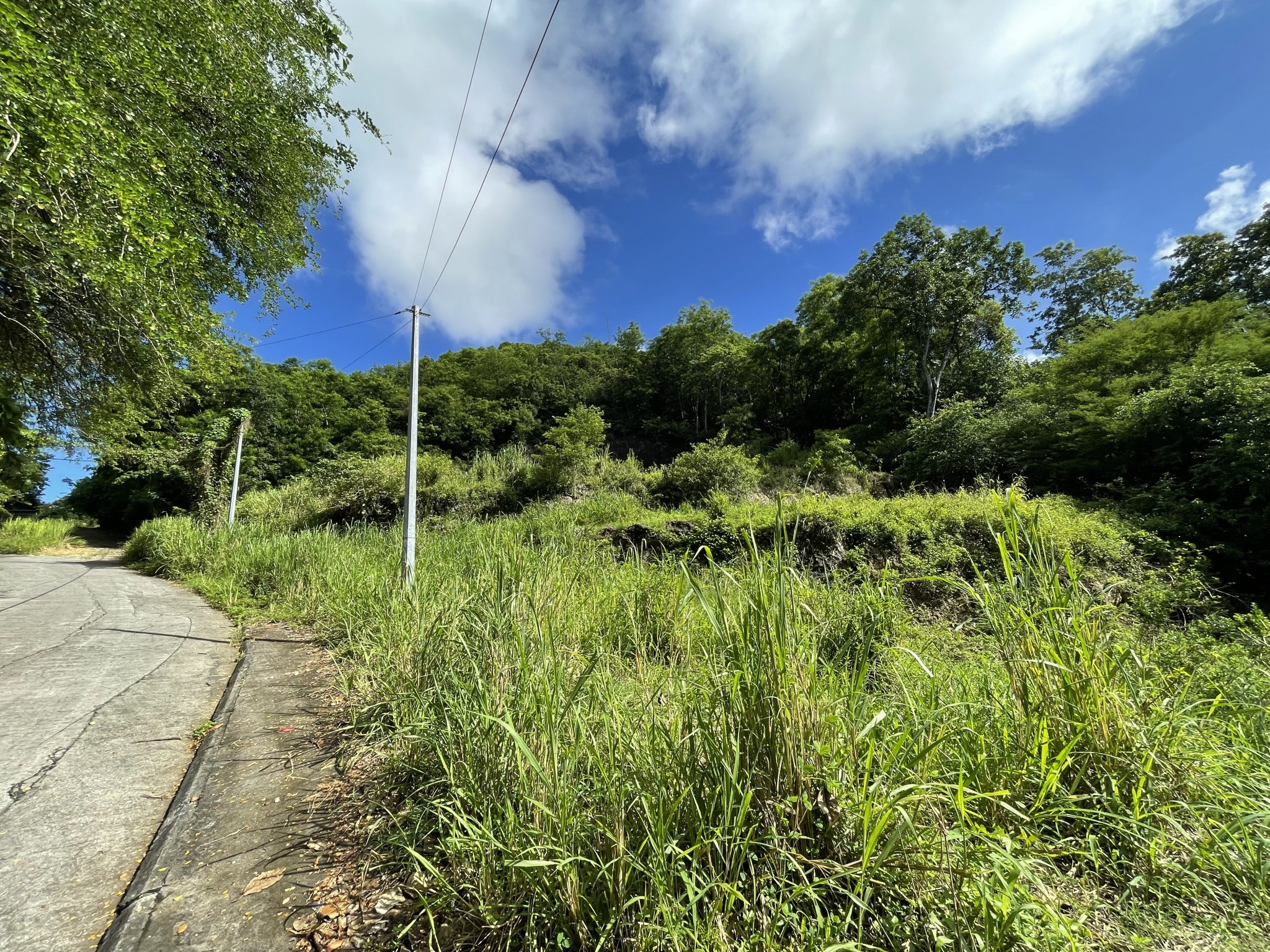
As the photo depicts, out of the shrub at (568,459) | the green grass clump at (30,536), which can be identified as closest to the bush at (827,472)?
the shrub at (568,459)

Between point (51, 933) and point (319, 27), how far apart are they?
1043 centimetres

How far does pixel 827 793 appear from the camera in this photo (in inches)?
43.2

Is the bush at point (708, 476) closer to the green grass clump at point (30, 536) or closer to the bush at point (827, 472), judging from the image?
the bush at point (827, 472)

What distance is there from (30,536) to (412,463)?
22.1 meters

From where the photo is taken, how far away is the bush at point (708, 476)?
38.7 feet

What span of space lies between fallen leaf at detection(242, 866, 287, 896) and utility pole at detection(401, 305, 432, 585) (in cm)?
247

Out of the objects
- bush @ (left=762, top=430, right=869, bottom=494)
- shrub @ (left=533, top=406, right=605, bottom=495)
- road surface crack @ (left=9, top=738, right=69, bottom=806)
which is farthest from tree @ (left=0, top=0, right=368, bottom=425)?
bush @ (left=762, top=430, right=869, bottom=494)

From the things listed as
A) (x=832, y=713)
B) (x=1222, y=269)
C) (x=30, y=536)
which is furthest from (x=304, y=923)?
(x=1222, y=269)

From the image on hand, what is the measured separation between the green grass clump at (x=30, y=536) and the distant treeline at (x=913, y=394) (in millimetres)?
3587

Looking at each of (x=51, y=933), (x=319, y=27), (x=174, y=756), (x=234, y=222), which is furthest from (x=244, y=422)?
(x=51, y=933)

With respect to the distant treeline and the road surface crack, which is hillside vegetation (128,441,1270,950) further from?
the distant treeline

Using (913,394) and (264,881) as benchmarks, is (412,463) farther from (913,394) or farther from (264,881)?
(913,394)

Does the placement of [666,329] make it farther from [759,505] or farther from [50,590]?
[50,590]

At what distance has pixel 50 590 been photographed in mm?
7215
